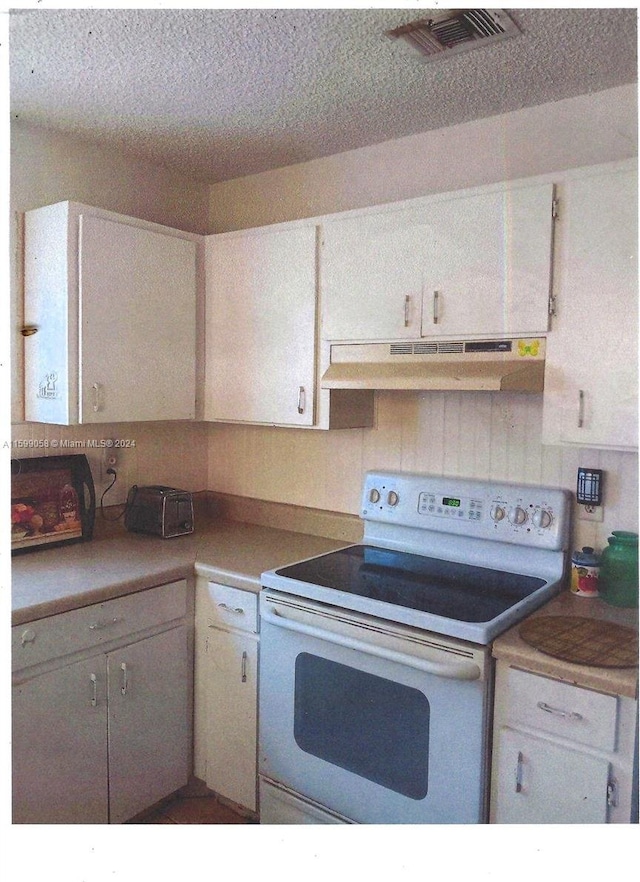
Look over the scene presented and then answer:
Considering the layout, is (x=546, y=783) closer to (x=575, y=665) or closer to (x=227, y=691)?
(x=575, y=665)

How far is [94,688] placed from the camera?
1.90 meters

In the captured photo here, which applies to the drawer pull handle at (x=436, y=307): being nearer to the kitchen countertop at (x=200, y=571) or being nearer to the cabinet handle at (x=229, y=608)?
the kitchen countertop at (x=200, y=571)

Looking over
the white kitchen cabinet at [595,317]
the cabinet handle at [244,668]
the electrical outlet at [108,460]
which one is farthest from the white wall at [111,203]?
the white kitchen cabinet at [595,317]

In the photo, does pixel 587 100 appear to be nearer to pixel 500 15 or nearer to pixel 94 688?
pixel 500 15

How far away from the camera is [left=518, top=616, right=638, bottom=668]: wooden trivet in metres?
1.48

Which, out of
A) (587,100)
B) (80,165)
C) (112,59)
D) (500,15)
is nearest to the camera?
(500,15)

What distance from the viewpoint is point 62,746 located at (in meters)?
1.83

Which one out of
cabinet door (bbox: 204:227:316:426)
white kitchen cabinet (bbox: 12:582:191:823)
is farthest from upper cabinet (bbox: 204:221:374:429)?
white kitchen cabinet (bbox: 12:582:191:823)

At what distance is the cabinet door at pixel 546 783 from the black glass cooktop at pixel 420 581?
29 centimetres

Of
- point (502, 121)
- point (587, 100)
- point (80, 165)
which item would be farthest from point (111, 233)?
point (587, 100)

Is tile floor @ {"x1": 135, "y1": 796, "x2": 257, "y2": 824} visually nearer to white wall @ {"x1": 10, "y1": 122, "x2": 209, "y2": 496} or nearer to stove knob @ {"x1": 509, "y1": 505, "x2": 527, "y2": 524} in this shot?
white wall @ {"x1": 10, "y1": 122, "x2": 209, "y2": 496}

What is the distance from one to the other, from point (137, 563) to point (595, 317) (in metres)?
1.47

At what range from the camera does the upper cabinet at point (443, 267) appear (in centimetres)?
176

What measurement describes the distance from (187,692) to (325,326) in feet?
4.03
